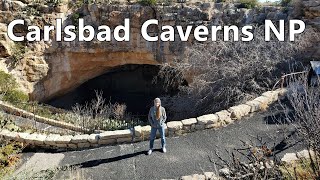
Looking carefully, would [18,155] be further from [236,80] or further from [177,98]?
[177,98]

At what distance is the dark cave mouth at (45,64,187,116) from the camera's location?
19.4m

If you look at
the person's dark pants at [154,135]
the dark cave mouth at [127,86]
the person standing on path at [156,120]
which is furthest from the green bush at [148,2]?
the person's dark pants at [154,135]

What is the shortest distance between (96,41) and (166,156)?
934 cm

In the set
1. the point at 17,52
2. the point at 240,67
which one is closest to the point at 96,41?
the point at 17,52

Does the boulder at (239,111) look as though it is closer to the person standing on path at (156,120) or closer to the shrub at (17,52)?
the person standing on path at (156,120)

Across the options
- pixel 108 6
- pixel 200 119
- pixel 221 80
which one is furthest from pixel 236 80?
pixel 108 6

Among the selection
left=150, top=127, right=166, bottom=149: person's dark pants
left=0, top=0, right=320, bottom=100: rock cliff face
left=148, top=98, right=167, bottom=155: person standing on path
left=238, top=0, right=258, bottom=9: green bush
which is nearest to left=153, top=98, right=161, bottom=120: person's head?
left=148, top=98, right=167, bottom=155: person standing on path

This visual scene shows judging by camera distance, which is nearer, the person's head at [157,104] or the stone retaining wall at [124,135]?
the person's head at [157,104]

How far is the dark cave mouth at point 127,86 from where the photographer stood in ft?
63.7

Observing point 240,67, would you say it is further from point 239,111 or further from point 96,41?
point 96,41

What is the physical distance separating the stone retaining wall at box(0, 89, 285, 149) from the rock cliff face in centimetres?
635

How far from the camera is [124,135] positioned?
777 cm

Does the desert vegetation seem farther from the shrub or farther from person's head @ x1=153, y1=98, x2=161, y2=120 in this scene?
the shrub

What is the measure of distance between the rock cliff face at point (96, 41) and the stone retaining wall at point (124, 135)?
6348 mm
